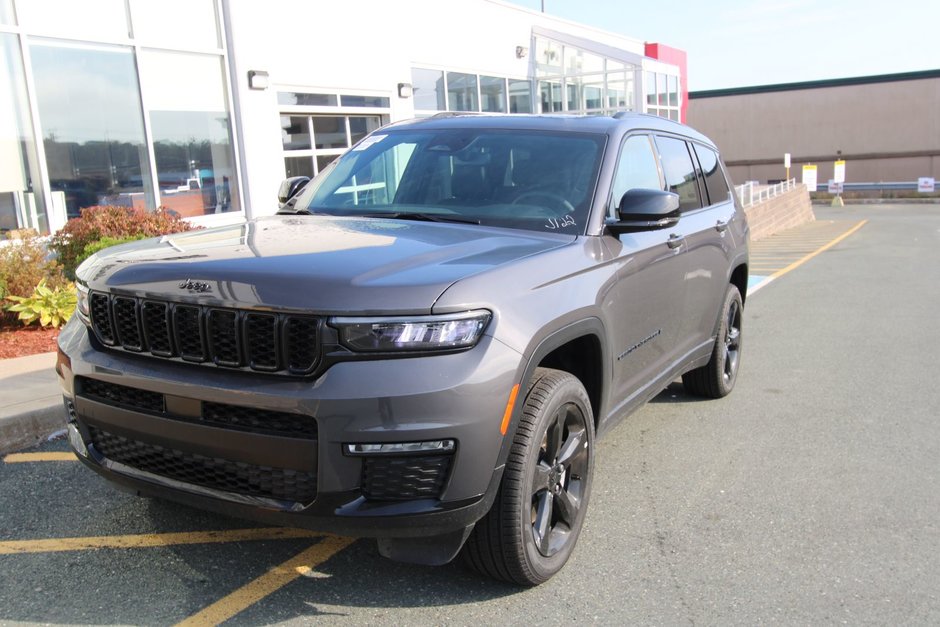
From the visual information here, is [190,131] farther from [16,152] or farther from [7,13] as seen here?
[7,13]

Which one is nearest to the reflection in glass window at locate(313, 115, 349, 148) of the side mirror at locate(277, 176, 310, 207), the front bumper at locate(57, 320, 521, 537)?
the side mirror at locate(277, 176, 310, 207)

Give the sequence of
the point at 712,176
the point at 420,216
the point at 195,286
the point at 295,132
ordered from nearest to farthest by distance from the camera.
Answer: the point at 195,286, the point at 420,216, the point at 712,176, the point at 295,132

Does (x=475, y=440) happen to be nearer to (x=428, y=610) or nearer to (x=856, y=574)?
(x=428, y=610)

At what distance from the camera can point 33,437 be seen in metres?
5.09

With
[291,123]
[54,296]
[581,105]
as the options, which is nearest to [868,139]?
[581,105]

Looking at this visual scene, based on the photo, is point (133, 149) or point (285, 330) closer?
point (285, 330)

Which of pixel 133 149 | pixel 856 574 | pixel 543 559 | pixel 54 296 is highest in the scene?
pixel 133 149

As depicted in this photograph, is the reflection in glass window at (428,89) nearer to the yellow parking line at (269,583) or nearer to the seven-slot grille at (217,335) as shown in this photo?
the yellow parking line at (269,583)

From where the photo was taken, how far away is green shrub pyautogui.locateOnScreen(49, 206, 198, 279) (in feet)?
29.0

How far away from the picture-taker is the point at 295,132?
1425 centimetres

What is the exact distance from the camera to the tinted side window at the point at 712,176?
5.71m

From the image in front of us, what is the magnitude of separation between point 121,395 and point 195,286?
0.57 meters

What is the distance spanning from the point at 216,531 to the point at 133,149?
8.93m

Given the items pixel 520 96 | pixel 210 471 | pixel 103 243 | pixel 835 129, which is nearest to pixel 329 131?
pixel 103 243
